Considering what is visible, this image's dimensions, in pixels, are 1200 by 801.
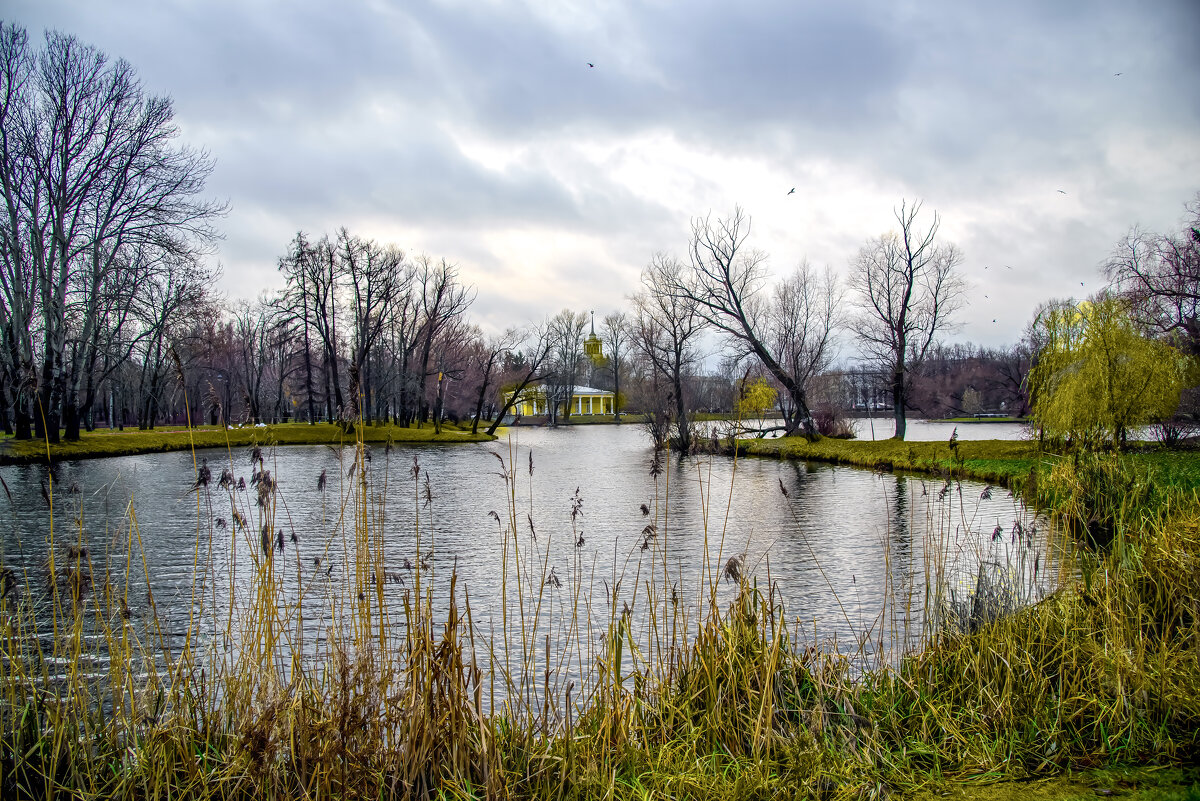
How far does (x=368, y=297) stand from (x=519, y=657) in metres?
43.4

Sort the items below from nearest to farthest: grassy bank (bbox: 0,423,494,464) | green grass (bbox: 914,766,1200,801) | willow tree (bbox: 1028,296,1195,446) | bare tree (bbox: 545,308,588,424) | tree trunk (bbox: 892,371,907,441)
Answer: green grass (bbox: 914,766,1200,801) < willow tree (bbox: 1028,296,1195,446) < grassy bank (bbox: 0,423,494,464) < tree trunk (bbox: 892,371,907,441) < bare tree (bbox: 545,308,588,424)

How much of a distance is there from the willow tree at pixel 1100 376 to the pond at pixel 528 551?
8.16 ft

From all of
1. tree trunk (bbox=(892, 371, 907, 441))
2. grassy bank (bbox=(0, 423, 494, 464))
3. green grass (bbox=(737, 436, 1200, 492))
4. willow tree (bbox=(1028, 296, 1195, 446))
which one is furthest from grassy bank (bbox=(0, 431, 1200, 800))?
tree trunk (bbox=(892, 371, 907, 441))

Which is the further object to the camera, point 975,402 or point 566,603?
point 975,402

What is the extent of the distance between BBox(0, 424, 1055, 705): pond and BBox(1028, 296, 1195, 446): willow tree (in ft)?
8.16

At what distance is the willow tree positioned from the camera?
16812 mm

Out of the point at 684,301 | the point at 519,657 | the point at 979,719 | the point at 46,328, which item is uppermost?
the point at 684,301

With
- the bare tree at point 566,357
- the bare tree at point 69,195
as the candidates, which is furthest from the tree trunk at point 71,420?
the bare tree at point 566,357

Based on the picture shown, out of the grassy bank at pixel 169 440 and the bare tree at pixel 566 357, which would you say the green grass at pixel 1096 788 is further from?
the bare tree at pixel 566 357

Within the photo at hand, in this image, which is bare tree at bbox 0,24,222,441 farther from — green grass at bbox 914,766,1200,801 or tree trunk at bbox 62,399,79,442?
green grass at bbox 914,766,1200,801

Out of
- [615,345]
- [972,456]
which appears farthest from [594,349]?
[972,456]

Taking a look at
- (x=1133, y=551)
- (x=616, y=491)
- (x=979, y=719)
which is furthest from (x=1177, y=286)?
(x=979, y=719)

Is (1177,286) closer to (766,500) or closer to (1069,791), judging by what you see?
(766,500)

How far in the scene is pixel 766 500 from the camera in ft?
57.4
